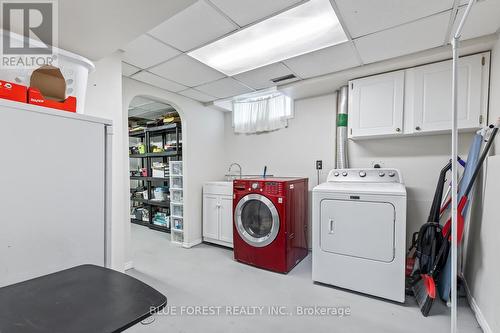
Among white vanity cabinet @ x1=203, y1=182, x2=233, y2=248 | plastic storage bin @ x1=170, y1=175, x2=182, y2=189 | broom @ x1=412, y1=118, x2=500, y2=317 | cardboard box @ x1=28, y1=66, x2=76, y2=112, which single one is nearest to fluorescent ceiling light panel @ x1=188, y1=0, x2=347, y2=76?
cardboard box @ x1=28, y1=66, x2=76, y2=112

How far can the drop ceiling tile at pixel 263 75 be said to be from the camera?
97.3 inches

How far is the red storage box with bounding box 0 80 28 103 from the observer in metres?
0.92

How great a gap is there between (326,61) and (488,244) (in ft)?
6.71

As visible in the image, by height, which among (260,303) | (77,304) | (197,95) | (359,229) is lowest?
(260,303)

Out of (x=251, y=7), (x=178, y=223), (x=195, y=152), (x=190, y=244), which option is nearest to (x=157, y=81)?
(x=195, y=152)

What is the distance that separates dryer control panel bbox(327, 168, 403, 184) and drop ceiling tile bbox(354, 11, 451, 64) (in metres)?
1.20

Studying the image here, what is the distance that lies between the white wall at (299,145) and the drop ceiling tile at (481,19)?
56.0 inches

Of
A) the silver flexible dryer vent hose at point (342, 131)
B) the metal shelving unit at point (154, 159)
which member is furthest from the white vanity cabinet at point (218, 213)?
the silver flexible dryer vent hose at point (342, 131)

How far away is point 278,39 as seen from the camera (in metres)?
1.97

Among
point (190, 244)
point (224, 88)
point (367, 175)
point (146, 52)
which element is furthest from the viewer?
point (190, 244)

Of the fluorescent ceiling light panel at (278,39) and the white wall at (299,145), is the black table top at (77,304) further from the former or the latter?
the white wall at (299,145)

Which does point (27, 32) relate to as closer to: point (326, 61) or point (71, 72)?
point (71, 72)

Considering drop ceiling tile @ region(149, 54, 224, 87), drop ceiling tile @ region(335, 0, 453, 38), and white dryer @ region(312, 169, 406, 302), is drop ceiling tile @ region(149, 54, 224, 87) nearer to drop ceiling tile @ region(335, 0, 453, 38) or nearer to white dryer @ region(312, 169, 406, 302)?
drop ceiling tile @ region(335, 0, 453, 38)

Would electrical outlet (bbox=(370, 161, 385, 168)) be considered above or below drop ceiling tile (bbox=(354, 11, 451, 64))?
below
